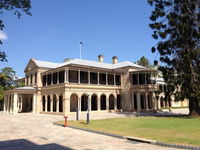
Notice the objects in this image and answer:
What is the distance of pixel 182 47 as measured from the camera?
68.1 ft

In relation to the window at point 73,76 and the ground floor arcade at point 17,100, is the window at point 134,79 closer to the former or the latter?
the window at point 73,76

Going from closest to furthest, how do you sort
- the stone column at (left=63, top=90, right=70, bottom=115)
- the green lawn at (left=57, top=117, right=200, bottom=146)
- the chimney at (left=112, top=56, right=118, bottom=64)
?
the green lawn at (left=57, top=117, right=200, bottom=146) < the stone column at (left=63, top=90, right=70, bottom=115) < the chimney at (left=112, top=56, right=118, bottom=64)

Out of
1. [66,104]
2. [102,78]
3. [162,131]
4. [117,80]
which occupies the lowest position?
[162,131]

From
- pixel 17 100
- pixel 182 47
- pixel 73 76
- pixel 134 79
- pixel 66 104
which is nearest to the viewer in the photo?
pixel 182 47

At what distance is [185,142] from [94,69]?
78.6 feet

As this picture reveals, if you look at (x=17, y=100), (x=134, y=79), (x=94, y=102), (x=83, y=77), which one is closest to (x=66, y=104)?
(x=83, y=77)

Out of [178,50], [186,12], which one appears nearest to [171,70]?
[178,50]

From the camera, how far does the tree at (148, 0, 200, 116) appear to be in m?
19.6

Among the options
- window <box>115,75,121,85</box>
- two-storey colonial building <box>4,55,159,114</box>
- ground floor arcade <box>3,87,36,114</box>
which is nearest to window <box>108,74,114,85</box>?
two-storey colonial building <box>4,55,159,114</box>

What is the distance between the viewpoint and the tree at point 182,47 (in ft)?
64.2

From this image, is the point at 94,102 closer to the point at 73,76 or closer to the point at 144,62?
the point at 73,76

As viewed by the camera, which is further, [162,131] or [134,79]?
[134,79]

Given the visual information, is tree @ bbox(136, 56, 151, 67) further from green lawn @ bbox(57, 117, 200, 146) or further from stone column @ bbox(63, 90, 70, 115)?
green lawn @ bbox(57, 117, 200, 146)

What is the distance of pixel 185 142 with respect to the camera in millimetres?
7883
